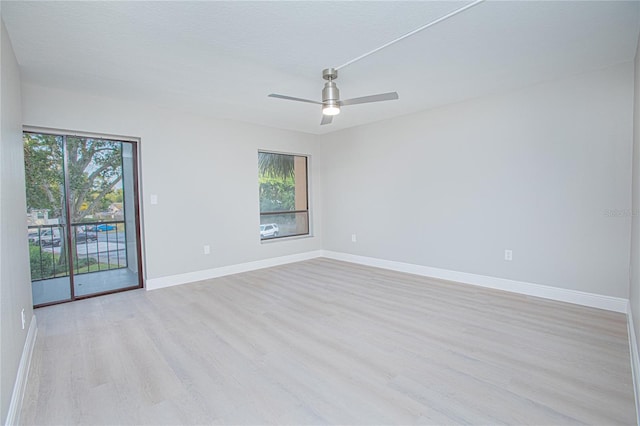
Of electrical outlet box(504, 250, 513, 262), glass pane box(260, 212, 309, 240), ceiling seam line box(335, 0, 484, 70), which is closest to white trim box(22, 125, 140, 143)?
glass pane box(260, 212, 309, 240)

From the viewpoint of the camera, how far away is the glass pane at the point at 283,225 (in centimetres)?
571

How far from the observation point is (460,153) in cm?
428

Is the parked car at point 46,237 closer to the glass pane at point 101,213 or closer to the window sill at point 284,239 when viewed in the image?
the glass pane at point 101,213

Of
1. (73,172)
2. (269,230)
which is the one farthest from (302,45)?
(269,230)

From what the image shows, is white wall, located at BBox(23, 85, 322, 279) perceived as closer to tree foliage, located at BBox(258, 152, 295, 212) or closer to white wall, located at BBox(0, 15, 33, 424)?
tree foliage, located at BBox(258, 152, 295, 212)

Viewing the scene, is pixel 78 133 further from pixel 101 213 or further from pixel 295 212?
pixel 295 212

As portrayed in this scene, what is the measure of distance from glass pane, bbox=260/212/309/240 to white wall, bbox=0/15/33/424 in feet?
10.8

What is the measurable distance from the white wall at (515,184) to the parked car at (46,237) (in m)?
4.26

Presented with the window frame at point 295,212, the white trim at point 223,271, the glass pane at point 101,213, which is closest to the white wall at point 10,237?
the glass pane at point 101,213

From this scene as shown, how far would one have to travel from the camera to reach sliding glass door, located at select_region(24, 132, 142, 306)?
12.0 ft

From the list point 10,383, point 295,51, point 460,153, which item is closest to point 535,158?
point 460,153

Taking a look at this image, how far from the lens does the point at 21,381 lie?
80.7 inches

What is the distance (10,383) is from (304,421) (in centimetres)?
166

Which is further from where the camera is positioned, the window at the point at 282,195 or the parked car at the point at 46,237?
the window at the point at 282,195
